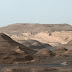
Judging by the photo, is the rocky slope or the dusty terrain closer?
the dusty terrain

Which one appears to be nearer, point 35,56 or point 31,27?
point 35,56

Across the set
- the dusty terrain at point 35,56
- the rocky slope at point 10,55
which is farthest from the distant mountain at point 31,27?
the rocky slope at point 10,55

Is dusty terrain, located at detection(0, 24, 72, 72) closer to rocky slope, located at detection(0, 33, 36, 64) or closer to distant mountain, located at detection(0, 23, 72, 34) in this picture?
rocky slope, located at detection(0, 33, 36, 64)

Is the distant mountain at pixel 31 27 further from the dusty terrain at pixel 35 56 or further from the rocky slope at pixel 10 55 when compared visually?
the rocky slope at pixel 10 55

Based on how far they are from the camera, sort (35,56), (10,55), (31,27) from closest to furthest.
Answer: (10,55) < (35,56) < (31,27)

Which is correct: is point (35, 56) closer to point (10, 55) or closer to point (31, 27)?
point (10, 55)

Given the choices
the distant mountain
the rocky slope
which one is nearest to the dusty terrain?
the rocky slope

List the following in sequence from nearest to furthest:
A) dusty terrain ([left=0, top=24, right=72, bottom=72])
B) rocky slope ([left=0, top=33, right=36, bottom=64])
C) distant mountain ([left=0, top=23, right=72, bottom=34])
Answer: dusty terrain ([left=0, top=24, right=72, bottom=72]) < rocky slope ([left=0, top=33, right=36, bottom=64]) < distant mountain ([left=0, top=23, right=72, bottom=34])

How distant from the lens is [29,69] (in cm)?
1161

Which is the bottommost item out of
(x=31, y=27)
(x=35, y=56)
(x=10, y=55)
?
(x=35, y=56)

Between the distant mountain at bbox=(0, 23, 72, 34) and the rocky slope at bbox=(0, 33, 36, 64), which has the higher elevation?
the distant mountain at bbox=(0, 23, 72, 34)

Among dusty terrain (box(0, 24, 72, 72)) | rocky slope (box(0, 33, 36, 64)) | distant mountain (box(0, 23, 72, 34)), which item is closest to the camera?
dusty terrain (box(0, 24, 72, 72))

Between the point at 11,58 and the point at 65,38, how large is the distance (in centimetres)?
3894

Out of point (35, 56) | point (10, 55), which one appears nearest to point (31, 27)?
point (35, 56)
